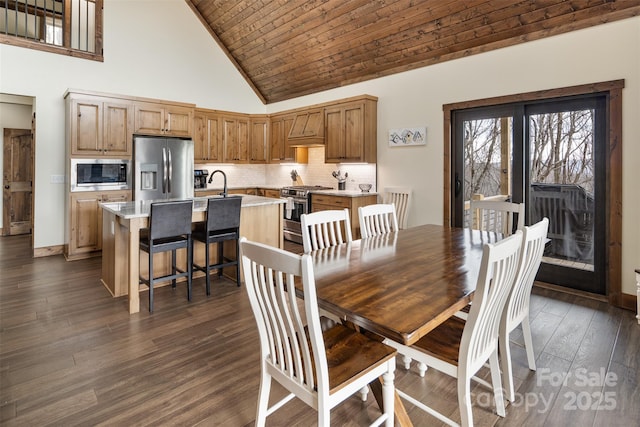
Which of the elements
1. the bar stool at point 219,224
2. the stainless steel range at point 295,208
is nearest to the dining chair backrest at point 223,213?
the bar stool at point 219,224

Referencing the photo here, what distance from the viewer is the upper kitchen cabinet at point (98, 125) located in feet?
16.1

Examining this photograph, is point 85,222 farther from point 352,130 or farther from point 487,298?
point 487,298

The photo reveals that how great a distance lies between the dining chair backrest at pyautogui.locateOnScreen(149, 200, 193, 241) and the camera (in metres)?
3.14

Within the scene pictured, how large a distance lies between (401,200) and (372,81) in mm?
1913

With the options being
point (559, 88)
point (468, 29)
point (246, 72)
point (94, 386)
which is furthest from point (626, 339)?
point (246, 72)

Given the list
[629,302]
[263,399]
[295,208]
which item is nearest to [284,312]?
[263,399]

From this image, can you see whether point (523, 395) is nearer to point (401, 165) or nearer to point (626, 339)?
point (626, 339)

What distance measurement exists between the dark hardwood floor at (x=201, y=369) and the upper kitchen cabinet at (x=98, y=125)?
92.7 inches

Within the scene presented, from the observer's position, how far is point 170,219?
3248 millimetres

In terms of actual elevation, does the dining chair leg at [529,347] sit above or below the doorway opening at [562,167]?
below

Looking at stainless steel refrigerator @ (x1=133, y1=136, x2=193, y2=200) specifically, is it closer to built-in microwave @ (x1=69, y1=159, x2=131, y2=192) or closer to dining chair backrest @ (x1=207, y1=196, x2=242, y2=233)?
built-in microwave @ (x1=69, y1=159, x2=131, y2=192)

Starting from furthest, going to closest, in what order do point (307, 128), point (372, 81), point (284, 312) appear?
1. point (307, 128)
2. point (372, 81)
3. point (284, 312)

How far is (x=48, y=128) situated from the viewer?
203 inches

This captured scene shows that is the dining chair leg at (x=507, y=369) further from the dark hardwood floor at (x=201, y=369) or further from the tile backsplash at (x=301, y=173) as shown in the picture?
the tile backsplash at (x=301, y=173)
